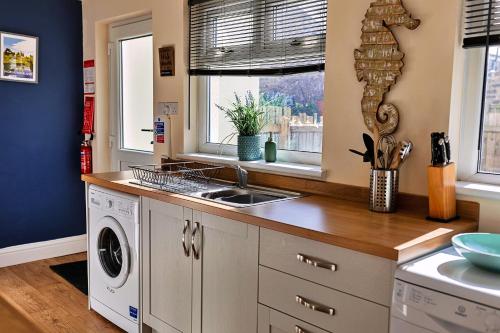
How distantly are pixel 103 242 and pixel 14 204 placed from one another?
1374 millimetres

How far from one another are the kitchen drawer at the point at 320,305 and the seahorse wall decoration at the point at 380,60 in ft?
2.63

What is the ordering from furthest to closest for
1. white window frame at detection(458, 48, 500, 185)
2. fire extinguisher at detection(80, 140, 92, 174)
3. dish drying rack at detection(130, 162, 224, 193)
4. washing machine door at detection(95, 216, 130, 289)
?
fire extinguisher at detection(80, 140, 92, 174), washing machine door at detection(95, 216, 130, 289), dish drying rack at detection(130, 162, 224, 193), white window frame at detection(458, 48, 500, 185)

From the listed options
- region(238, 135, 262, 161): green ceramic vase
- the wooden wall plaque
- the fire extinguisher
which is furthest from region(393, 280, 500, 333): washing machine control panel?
the fire extinguisher

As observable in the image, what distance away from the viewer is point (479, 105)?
6.25 ft

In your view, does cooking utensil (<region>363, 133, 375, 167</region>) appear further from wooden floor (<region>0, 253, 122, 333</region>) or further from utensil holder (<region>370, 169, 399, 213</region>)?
wooden floor (<region>0, 253, 122, 333</region>)

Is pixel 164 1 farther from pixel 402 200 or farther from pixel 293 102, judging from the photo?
pixel 402 200

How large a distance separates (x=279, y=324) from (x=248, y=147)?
1203mm

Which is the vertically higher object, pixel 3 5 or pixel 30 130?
pixel 3 5

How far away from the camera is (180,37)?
3027 millimetres

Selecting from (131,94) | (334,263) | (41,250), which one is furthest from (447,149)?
(41,250)

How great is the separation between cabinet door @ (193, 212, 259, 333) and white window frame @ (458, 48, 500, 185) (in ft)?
3.09

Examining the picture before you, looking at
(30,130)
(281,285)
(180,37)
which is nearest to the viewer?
(281,285)

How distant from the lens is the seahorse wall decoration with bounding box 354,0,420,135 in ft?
6.47

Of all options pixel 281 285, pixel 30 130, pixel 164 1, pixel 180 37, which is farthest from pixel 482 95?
pixel 30 130
